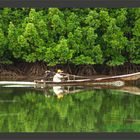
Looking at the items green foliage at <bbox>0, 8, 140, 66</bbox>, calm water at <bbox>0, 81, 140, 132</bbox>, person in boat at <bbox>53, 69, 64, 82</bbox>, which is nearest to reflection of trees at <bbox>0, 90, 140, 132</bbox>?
calm water at <bbox>0, 81, 140, 132</bbox>

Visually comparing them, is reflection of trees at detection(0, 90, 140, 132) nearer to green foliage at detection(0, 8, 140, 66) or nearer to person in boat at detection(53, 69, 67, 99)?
person in boat at detection(53, 69, 67, 99)

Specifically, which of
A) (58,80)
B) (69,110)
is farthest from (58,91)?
(69,110)

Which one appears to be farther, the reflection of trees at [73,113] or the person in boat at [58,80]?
the person in boat at [58,80]

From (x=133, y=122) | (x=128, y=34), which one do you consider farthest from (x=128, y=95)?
(x=133, y=122)

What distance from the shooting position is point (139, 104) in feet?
19.6

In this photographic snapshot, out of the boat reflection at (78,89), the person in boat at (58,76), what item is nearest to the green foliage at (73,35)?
the person in boat at (58,76)

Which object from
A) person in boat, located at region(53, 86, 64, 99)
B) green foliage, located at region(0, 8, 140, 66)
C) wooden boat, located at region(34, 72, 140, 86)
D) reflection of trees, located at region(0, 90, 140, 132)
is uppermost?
green foliage, located at region(0, 8, 140, 66)

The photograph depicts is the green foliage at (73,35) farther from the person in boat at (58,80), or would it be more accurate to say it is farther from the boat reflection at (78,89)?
the boat reflection at (78,89)

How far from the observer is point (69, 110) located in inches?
223

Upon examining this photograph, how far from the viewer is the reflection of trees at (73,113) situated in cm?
490

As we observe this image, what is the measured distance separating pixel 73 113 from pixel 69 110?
15 cm

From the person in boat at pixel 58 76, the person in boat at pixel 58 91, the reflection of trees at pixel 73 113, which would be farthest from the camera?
the person in boat at pixel 58 76

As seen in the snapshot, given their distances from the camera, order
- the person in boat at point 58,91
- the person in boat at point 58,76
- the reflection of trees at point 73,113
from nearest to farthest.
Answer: the reflection of trees at point 73,113 < the person in boat at point 58,91 < the person in boat at point 58,76

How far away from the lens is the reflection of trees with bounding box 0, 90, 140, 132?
193 inches
